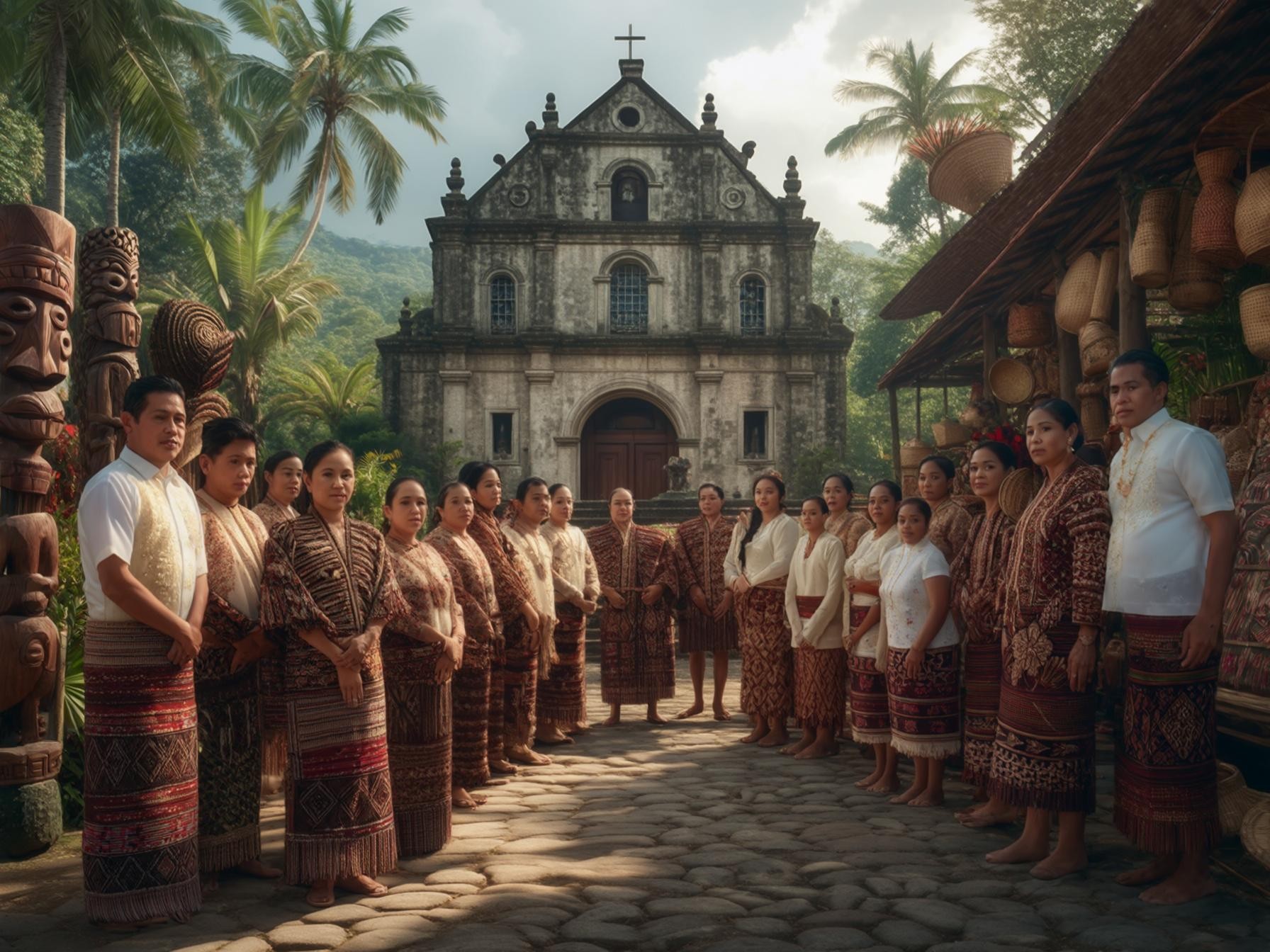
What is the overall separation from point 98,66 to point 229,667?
1538cm

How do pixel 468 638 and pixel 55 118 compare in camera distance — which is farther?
pixel 55 118

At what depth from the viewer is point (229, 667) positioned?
13.4ft

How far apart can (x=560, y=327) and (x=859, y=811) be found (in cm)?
1934

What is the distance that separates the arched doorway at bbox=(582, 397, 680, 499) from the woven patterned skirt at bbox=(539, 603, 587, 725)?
16.6 m

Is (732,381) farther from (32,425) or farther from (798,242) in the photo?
(32,425)

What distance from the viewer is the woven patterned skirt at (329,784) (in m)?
3.86

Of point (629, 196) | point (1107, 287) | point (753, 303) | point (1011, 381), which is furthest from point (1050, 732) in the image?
point (629, 196)

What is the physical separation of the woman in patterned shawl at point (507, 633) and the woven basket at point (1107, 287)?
3867 millimetres

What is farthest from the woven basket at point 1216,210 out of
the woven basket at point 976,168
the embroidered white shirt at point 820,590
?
the woven basket at point 976,168

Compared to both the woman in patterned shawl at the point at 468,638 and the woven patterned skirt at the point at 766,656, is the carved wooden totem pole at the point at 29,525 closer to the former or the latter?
the woman in patterned shawl at the point at 468,638

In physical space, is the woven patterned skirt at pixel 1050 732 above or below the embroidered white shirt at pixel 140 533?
below

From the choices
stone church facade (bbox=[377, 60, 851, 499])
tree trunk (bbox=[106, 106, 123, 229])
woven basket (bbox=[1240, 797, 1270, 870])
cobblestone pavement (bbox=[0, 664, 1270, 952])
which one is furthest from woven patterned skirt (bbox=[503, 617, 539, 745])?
stone church facade (bbox=[377, 60, 851, 499])

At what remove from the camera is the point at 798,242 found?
24.1 meters

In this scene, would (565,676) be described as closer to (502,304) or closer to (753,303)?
(502,304)
